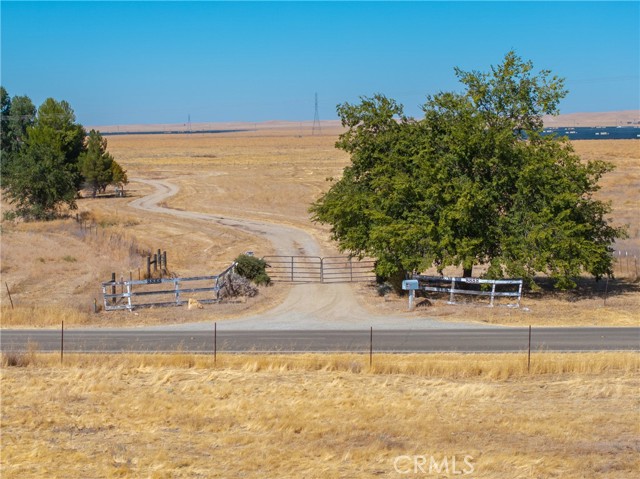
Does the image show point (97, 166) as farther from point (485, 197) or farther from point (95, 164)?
point (485, 197)

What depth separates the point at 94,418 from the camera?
20.0 meters

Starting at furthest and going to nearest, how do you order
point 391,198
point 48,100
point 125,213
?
point 48,100, point 125,213, point 391,198

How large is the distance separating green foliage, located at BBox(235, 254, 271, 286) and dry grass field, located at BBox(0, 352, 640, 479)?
1407cm

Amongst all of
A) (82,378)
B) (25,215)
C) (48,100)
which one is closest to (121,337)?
(82,378)

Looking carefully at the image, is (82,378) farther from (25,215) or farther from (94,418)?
(25,215)

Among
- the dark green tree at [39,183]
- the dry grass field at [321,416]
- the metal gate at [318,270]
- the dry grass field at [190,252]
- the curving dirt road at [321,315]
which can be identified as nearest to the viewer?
the dry grass field at [321,416]

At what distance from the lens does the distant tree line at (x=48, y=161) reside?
204 feet

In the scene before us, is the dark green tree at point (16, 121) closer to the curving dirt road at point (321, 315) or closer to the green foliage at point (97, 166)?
the green foliage at point (97, 166)

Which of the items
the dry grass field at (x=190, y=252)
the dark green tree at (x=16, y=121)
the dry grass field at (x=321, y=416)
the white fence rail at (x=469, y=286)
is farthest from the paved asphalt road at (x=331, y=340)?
the dark green tree at (x=16, y=121)

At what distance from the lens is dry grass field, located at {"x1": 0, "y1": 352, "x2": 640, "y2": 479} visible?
1653 centimetres

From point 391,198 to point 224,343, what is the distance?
1138 cm

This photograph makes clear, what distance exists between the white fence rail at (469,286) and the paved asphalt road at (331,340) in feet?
14.2

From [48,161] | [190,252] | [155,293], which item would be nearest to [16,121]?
[48,161]

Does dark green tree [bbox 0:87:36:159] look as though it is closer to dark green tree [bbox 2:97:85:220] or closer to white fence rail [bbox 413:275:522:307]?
dark green tree [bbox 2:97:85:220]
